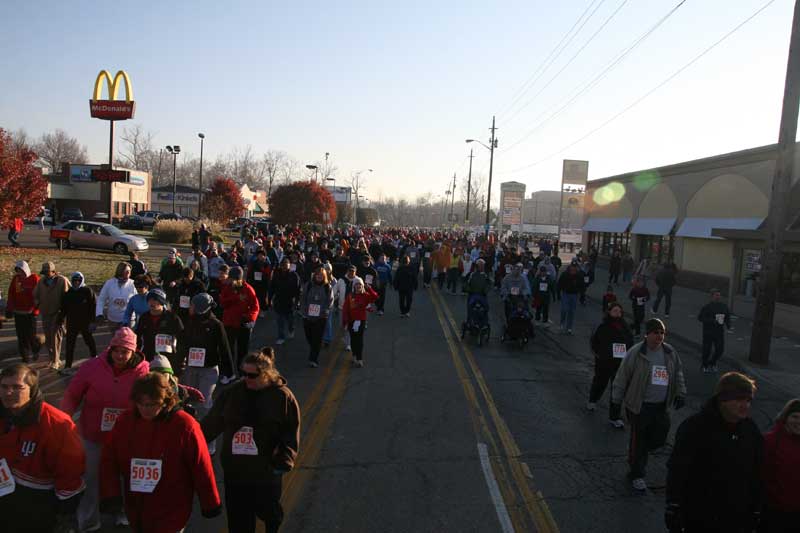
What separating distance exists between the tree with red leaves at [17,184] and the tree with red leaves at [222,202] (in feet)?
76.7

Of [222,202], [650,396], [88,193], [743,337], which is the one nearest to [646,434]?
[650,396]

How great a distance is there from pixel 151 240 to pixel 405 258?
96.0 ft

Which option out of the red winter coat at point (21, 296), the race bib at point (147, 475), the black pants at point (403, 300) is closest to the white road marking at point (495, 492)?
the race bib at point (147, 475)

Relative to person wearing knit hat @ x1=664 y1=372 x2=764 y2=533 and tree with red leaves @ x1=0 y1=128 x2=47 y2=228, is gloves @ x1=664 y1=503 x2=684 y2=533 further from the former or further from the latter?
tree with red leaves @ x1=0 y1=128 x2=47 y2=228

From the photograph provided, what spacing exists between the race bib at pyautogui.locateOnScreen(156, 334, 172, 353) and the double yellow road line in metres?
3.73

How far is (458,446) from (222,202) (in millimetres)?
44567

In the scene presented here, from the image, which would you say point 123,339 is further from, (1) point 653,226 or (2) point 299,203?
(2) point 299,203

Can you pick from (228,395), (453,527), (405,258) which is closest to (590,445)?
(453,527)

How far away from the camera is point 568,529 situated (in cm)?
494

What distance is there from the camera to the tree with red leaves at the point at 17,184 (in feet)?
73.5

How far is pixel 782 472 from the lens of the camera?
3.87 metres

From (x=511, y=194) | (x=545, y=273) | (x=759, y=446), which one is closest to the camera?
(x=759, y=446)

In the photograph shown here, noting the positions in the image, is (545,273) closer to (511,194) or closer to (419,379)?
(419,379)

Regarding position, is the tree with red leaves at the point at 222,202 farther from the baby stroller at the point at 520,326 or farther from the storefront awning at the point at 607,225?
the baby stroller at the point at 520,326
